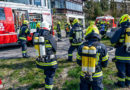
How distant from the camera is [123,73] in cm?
313

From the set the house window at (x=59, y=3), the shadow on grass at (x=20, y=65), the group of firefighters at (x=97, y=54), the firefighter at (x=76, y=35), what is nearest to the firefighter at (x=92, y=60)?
the group of firefighters at (x=97, y=54)

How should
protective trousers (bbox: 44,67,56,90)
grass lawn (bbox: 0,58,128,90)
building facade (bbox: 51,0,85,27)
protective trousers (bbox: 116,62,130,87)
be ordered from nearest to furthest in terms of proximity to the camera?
protective trousers (bbox: 44,67,56,90) → protective trousers (bbox: 116,62,130,87) → grass lawn (bbox: 0,58,128,90) → building facade (bbox: 51,0,85,27)

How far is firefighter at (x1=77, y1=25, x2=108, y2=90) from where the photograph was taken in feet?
6.58

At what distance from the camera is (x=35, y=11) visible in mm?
9000

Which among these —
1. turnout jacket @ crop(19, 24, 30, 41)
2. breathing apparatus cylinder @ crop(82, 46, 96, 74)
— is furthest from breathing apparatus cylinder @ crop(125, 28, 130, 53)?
turnout jacket @ crop(19, 24, 30, 41)

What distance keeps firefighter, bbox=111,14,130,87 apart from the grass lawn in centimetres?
47

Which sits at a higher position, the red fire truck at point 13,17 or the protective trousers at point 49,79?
the red fire truck at point 13,17

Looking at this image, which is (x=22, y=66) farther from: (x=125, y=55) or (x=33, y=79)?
(x=125, y=55)

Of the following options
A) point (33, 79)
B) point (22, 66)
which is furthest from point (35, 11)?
point (33, 79)

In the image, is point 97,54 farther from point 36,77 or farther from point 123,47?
point 36,77

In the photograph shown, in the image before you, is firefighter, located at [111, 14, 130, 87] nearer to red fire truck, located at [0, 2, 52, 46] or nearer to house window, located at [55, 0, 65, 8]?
red fire truck, located at [0, 2, 52, 46]

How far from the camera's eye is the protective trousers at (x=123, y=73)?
10.3 ft

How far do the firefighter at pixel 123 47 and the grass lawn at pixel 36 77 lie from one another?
0.47 meters

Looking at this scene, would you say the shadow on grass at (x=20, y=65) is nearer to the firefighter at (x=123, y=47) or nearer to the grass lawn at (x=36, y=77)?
the grass lawn at (x=36, y=77)
